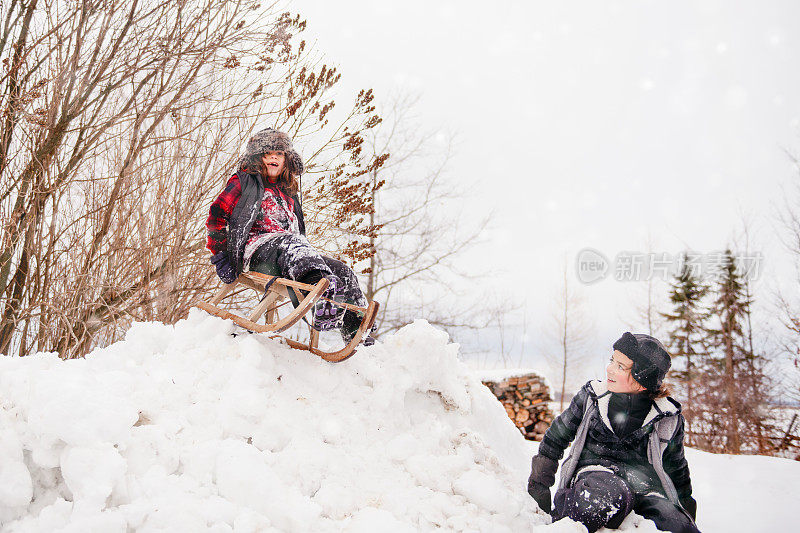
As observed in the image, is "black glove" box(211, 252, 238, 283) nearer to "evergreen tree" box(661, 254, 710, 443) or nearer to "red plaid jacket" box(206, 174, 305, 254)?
"red plaid jacket" box(206, 174, 305, 254)

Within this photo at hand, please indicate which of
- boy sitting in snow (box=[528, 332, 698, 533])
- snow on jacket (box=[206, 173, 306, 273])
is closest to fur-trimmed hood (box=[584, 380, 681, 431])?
boy sitting in snow (box=[528, 332, 698, 533])

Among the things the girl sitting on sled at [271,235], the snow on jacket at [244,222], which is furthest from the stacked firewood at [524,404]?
the snow on jacket at [244,222]

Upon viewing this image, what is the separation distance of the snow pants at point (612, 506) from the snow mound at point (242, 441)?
182 mm

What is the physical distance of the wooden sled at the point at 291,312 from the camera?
2.22 metres

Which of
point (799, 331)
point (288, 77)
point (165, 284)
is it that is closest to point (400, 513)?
point (165, 284)

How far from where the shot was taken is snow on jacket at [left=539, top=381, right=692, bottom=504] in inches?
75.7

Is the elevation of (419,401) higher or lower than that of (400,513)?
higher

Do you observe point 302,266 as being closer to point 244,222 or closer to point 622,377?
point 244,222

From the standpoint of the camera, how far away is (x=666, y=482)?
190 centimetres

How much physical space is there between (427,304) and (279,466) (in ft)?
31.4

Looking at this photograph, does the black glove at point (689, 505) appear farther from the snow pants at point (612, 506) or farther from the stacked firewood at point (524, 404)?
the stacked firewood at point (524, 404)

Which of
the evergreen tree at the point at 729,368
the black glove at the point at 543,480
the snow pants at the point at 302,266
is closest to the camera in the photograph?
the black glove at the point at 543,480

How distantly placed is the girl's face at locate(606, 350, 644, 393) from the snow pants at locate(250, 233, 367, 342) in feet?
4.34

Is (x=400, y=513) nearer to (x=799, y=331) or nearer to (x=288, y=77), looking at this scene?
(x=288, y=77)
